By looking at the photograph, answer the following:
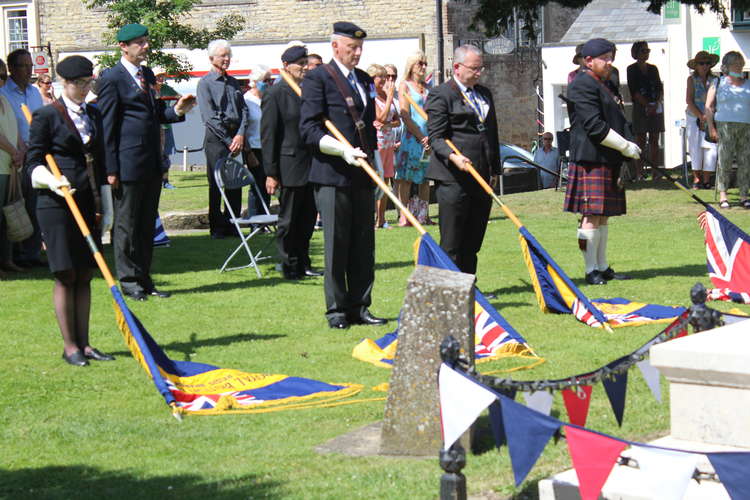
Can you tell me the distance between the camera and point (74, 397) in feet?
24.9

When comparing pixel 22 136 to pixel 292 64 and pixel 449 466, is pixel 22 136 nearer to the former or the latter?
pixel 292 64

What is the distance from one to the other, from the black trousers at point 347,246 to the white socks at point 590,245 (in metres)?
2.42

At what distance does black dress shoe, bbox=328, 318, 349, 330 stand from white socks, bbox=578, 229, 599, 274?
2766 millimetres

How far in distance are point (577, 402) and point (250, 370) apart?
3.53 metres

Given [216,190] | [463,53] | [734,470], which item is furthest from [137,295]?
[734,470]

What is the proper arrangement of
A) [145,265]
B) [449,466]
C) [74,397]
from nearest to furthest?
1. [449,466]
2. [74,397]
3. [145,265]

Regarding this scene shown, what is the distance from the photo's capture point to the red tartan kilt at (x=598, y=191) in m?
11.2

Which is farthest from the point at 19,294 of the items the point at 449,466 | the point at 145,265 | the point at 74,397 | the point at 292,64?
the point at 449,466

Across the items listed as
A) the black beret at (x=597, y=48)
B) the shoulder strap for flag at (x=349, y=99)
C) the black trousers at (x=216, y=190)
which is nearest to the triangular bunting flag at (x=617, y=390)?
the shoulder strap for flag at (x=349, y=99)

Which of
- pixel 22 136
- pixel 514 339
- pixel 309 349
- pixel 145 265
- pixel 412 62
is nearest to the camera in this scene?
pixel 514 339

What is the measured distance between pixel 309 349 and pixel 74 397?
186 centimetres

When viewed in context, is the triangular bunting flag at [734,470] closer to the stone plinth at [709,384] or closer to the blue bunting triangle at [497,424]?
the stone plinth at [709,384]

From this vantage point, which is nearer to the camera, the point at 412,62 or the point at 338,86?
the point at 338,86

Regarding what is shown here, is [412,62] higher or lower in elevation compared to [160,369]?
higher
